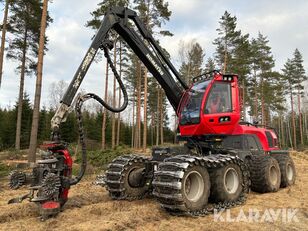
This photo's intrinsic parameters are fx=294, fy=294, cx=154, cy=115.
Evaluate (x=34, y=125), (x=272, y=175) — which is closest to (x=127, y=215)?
(x=272, y=175)

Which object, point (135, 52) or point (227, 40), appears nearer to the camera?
point (135, 52)

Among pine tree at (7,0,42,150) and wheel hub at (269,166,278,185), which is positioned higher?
pine tree at (7,0,42,150)

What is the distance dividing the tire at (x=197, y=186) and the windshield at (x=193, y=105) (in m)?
1.85

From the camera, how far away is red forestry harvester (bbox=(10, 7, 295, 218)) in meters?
5.64

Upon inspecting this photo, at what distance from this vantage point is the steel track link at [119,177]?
23.7 ft

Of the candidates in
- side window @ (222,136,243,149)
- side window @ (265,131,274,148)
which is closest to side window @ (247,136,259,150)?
side window @ (222,136,243,149)

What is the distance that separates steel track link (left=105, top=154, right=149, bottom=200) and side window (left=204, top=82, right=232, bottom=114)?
2.20m

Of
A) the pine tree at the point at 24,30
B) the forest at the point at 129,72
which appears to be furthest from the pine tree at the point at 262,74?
the pine tree at the point at 24,30

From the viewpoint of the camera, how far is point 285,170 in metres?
9.51

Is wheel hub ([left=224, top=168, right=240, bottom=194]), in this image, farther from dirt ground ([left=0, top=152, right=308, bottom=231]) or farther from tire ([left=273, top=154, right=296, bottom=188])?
tire ([left=273, top=154, right=296, bottom=188])

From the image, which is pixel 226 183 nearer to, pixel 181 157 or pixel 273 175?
pixel 181 157

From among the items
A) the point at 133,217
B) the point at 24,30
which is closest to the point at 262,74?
the point at 24,30

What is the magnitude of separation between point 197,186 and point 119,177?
2062 millimetres

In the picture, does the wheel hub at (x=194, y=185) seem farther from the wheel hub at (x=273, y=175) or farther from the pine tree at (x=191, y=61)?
the pine tree at (x=191, y=61)
